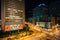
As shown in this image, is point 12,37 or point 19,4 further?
point 19,4

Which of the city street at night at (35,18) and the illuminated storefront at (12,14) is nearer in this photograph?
the illuminated storefront at (12,14)

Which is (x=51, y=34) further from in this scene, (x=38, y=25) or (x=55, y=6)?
(x=55, y=6)

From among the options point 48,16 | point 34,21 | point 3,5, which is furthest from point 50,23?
point 3,5

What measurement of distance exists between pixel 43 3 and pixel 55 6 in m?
0.47

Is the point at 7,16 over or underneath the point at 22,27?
over

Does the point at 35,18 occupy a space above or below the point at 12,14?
below

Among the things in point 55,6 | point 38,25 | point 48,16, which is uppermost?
point 55,6

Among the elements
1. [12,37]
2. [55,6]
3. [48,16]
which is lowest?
[12,37]

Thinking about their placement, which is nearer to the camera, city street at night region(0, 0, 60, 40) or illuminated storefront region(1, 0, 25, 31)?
illuminated storefront region(1, 0, 25, 31)

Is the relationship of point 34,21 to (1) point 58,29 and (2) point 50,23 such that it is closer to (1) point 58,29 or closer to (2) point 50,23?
(2) point 50,23

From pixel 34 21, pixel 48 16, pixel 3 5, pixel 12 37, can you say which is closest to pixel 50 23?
pixel 48 16

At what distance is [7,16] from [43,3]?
1.47 metres

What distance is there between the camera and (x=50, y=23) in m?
5.03

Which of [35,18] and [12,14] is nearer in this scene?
[12,14]
